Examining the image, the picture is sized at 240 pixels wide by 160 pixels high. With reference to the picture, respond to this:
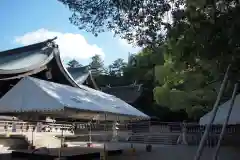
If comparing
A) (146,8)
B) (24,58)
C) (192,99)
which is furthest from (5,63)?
(146,8)

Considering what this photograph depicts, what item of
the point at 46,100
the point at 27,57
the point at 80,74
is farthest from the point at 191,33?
the point at 80,74

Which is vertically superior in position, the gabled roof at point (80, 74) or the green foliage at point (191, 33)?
the gabled roof at point (80, 74)

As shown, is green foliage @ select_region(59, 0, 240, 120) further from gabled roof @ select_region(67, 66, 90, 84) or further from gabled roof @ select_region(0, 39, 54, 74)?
gabled roof @ select_region(67, 66, 90, 84)

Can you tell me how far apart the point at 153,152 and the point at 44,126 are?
14.3 feet

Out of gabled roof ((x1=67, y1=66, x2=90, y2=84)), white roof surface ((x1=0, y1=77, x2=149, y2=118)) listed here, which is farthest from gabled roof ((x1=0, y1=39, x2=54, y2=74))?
white roof surface ((x1=0, y1=77, x2=149, y2=118))

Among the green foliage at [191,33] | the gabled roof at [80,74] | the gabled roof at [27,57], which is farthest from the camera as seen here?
the gabled roof at [80,74]

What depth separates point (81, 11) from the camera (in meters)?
8.49

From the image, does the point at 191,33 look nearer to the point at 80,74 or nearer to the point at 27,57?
the point at 27,57

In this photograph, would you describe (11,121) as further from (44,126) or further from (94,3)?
(94,3)

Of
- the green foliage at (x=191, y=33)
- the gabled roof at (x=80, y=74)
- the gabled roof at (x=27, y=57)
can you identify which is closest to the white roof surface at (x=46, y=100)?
the green foliage at (x=191, y=33)

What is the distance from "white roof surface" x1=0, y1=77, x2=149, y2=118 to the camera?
8.15 meters

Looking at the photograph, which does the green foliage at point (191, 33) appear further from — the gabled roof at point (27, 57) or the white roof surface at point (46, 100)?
the gabled roof at point (27, 57)

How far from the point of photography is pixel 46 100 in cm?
842

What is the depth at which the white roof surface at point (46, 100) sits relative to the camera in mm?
8148
